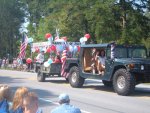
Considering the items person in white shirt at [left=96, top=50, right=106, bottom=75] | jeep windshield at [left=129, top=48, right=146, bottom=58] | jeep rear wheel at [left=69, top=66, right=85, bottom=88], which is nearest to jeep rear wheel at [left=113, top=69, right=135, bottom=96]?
person in white shirt at [left=96, top=50, right=106, bottom=75]

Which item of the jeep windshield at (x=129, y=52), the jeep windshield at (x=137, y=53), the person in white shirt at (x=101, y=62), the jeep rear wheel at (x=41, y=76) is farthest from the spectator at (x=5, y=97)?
the jeep rear wheel at (x=41, y=76)

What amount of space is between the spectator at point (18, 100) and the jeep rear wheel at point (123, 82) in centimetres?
1119

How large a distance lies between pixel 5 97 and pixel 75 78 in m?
14.6

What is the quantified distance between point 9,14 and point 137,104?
7009 centimetres

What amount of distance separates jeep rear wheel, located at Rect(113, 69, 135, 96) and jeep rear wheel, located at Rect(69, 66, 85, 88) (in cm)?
306

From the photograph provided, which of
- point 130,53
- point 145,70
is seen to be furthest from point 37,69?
point 145,70

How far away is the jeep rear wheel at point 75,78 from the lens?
20781 millimetres

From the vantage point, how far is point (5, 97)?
6.49 m

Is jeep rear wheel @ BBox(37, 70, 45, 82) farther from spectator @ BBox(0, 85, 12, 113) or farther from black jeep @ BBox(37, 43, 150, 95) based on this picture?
spectator @ BBox(0, 85, 12, 113)

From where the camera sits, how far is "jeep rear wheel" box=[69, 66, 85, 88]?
68.2 ft

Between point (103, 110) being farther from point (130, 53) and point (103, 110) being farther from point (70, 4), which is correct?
point (70, 4)

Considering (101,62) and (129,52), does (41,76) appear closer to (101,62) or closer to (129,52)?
(101,62)

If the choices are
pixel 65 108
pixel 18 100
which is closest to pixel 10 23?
pixel 65 108

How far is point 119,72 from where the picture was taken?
17734mm
